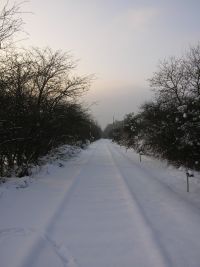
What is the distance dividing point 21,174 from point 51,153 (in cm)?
1125

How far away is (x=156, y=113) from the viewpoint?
25266 mm

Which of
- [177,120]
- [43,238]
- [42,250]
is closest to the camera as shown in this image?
[42,250]

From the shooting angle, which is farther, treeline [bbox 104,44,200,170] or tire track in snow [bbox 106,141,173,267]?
treeline [bbox 104,44,200,170]

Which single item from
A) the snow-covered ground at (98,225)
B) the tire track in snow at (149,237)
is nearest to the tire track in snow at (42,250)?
the snow-covered ground at (98,225)

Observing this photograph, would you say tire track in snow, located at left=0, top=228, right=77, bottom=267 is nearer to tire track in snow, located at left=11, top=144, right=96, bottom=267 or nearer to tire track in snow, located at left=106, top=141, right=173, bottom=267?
tire track in snow, located at left=11, top=144, right=96, bottom=267

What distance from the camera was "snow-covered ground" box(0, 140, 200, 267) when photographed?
6242mm

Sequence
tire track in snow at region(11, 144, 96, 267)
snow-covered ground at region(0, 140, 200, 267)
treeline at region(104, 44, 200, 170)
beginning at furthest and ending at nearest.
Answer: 1. treeline at region(104, 44, 200, 170)
2. snow-covered ground at region(0, 140, 200, 267)
3. tire track in snow at region(11, 144, 96, 267)

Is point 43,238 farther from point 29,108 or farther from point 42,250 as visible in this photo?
point 29,108

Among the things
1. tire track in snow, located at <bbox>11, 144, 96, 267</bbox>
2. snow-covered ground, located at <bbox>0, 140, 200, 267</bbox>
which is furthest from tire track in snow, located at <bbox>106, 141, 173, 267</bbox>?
tire track in snow, located at <bbox>11, 144, 96, 267</bbox>

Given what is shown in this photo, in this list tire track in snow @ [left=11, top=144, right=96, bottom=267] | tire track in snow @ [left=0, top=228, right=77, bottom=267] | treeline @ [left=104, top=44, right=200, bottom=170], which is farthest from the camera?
treeline @ [left=104, top=44, right=200, bottom=170]

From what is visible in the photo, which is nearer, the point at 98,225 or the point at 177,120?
the point at 98,225

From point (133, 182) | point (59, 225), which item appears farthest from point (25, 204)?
point (133, 182)

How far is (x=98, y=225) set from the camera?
28.0 ft

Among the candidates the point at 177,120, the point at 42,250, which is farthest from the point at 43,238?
the point at 177,120
